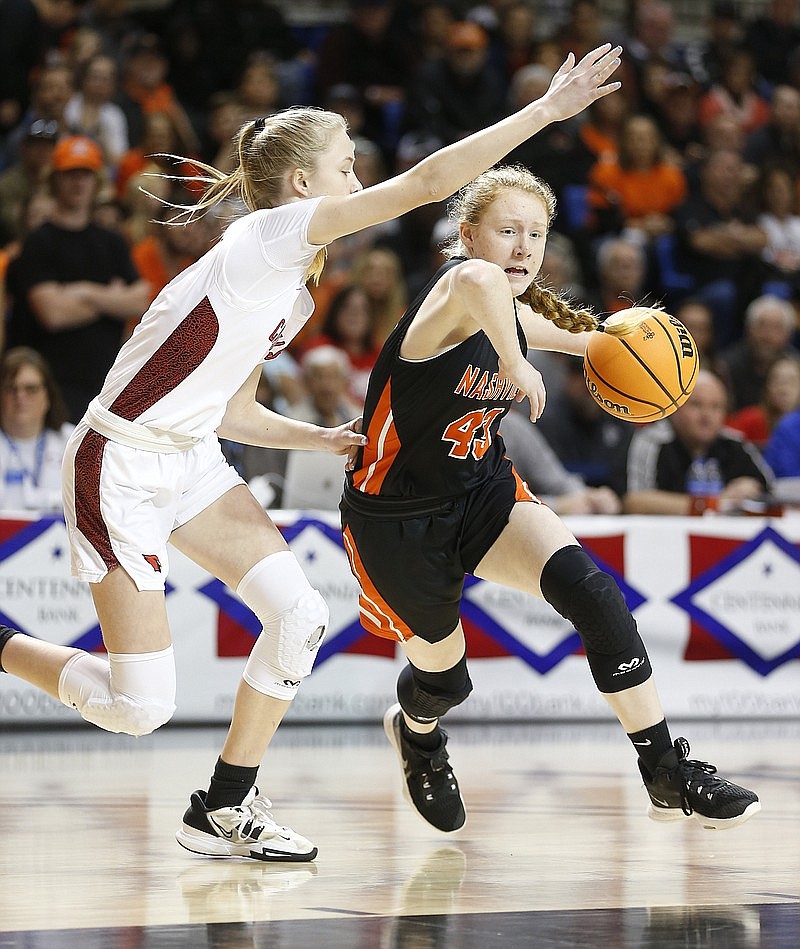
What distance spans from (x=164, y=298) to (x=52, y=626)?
350 cm

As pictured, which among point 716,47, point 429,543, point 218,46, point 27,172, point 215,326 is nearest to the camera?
point 215,326

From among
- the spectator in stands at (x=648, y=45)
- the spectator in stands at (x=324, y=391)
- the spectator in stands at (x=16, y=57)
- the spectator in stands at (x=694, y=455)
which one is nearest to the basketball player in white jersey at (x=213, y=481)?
the spectator in stands at (x=324, y=391)

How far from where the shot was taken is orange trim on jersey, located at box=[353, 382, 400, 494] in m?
4.33

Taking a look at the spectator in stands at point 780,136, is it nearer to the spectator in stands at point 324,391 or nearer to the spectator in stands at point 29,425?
the spectator in stands at point 324,391

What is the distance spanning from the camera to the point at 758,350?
10383 mm

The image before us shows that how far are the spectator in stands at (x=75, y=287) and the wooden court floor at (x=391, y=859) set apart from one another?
2553 millimetres

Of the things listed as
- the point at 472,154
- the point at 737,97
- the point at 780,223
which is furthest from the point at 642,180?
the point at 472,154

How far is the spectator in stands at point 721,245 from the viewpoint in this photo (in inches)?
447

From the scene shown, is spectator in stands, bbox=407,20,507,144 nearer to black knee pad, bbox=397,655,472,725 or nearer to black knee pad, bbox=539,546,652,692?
black knee pad, bbox=397,655,472,725

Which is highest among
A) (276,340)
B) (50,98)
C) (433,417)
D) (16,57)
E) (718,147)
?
(16,57)

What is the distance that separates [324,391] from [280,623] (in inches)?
176

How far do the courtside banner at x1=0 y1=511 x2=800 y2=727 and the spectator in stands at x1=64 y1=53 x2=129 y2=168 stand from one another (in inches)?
160

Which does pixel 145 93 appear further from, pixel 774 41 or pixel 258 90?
pixel 774 41

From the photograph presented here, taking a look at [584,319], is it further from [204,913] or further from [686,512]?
[686,512]
